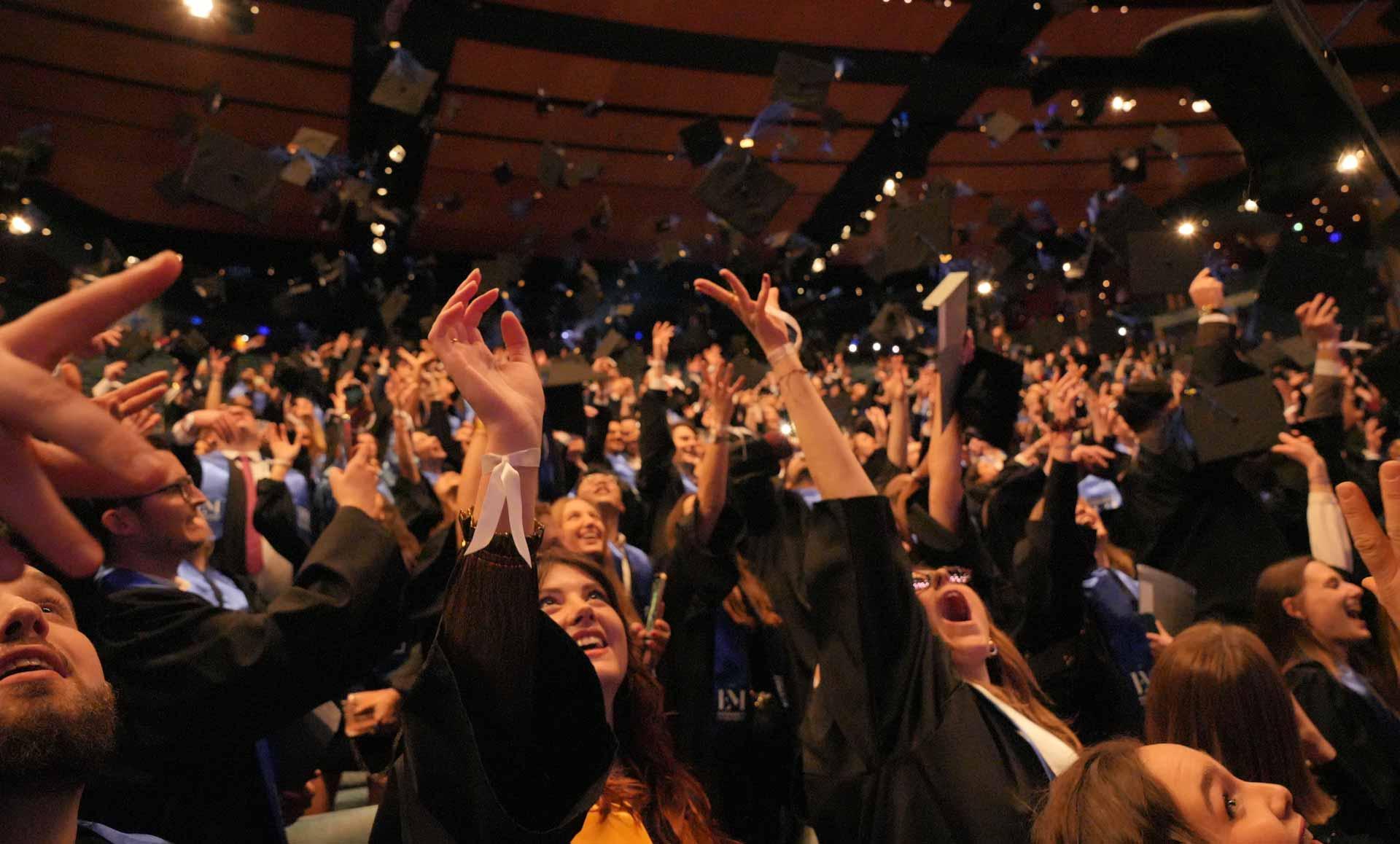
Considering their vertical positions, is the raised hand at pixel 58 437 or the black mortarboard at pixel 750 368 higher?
the raised hand at pixel 58 437

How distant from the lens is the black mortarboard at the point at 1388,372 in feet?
6.87

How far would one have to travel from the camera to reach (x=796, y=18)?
6.91m

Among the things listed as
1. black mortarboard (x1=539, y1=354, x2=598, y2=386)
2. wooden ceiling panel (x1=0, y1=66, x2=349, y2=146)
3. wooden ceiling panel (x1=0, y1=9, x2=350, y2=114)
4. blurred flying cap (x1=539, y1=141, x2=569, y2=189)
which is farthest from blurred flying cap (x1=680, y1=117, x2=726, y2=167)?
wooden ceiling panel (x1=0, y1=66, x2=349, y2=146)

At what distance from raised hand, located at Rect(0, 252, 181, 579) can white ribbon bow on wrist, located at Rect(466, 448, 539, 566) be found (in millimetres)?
557

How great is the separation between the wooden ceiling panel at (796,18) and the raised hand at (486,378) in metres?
5.95

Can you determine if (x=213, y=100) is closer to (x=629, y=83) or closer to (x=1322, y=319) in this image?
(x=629, y=83)

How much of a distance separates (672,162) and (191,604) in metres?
8.52

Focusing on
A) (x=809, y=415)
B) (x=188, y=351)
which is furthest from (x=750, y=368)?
(x=809, y=415)

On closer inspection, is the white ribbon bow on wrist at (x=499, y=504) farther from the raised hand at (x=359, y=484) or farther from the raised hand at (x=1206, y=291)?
the raised hand at (x=1206, y=291)

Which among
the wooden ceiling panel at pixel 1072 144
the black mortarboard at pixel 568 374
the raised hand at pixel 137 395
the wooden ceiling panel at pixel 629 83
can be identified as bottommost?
the black mortarboard at pixel 568 374

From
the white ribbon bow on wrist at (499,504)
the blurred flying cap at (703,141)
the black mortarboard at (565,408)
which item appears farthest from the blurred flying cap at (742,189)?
the white ribbon bow on wrist at (499,504)

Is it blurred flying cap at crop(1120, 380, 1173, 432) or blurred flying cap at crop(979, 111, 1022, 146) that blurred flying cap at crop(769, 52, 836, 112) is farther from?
blurred flying cap at crop(1120, 380, 1173, 432)

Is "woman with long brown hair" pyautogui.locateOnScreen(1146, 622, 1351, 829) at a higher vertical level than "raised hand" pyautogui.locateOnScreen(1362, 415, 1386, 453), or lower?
lower

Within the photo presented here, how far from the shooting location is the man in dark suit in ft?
5.37
